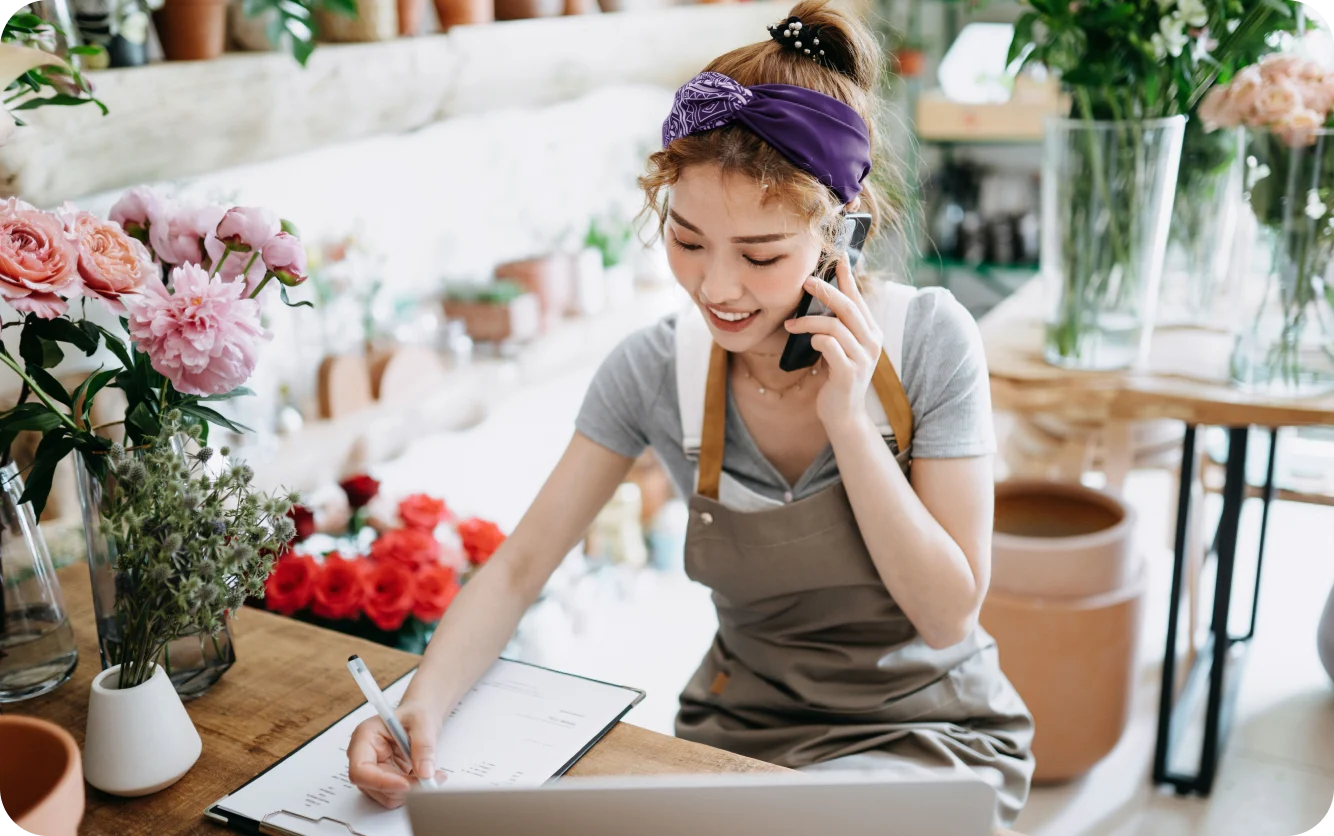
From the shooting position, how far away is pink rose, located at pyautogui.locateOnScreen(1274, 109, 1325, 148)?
1.79 metres

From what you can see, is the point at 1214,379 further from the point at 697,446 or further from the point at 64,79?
the point at 64,79

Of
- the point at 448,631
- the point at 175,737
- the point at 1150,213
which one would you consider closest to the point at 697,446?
the point at 448,631

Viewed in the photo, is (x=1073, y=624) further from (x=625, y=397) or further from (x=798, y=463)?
(x=625, y=397)

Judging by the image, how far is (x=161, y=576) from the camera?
39.0 inches

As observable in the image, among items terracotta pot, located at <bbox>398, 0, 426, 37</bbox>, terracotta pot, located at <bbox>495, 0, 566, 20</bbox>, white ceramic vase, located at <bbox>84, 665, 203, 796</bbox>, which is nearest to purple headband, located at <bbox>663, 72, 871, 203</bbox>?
white ceramic vase, located at <bbox>84, 665, 203, 796</bbox>

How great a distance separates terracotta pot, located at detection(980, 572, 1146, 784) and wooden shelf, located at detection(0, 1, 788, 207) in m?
1.53

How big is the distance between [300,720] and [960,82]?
410cm

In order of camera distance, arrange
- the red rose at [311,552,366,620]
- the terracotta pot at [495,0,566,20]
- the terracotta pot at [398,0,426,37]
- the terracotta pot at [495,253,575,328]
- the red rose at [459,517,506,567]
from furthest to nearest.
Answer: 1. the terracotta pot at [495,253,575,328]
2. the terracotta pot at [495,0,566,20]
3. the terracotta pot at [398,0,426,37]
4. the red rose at [459,517,506,567]
5. the red rose at [311,552,366,620]

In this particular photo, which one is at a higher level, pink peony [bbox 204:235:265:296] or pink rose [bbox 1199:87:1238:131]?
pink rose [bbox 1199:87:1238:131]

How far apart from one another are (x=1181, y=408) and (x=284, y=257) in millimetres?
1566

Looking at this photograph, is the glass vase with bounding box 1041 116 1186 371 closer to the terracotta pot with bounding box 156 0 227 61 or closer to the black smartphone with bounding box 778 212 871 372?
the black smartphone with bounding box 778 212 871 372

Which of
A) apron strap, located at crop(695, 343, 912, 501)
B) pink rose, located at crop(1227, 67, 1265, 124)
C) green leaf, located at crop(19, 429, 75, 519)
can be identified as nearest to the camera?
green leaf, located at crop(19, 429, 75, 519)

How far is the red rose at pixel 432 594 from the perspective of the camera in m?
1.75

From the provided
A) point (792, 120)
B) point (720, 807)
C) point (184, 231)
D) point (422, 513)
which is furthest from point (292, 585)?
point (720, 807)
